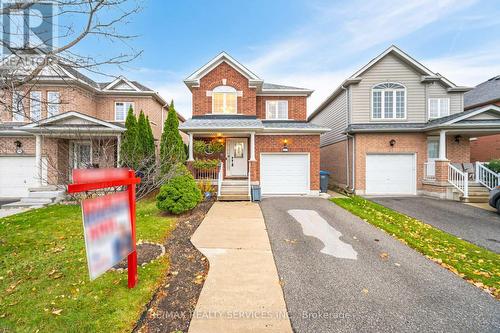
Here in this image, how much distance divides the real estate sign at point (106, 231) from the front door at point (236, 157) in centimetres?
998

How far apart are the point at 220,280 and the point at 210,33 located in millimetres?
16183

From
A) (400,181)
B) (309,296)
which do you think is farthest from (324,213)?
(400,181)

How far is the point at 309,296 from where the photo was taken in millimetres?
3393

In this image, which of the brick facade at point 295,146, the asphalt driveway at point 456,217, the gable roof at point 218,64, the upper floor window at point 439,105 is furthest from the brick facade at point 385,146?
the gable roof at point 218,64

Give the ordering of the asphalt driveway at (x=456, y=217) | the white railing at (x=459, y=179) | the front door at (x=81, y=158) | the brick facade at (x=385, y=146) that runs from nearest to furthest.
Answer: the asphalt driveway at (x=456, y=217) < the front door at (x=81, y=158) < the white railing at (x=459, y=179) < the brick facade at (x=385, y=146)

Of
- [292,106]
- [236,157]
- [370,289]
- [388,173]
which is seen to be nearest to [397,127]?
[388,173]

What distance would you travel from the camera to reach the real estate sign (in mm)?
2604

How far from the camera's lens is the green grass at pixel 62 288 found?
2.81 metres

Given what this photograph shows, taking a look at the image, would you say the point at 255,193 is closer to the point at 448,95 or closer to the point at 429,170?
the point at 429,170

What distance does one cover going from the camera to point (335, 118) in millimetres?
15852

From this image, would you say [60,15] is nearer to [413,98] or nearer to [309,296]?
[309,296]

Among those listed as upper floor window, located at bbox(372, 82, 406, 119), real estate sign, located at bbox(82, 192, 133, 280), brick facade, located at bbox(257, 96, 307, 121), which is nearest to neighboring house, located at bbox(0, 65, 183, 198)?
brick facade, located at bbox(257, 96, 307, 121)

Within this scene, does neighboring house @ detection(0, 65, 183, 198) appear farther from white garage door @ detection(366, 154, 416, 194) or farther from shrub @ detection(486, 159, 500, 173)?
shrub @ detection(486, 159, 500, 173)

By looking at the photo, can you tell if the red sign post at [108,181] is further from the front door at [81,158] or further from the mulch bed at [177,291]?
the front door at [81,158]
